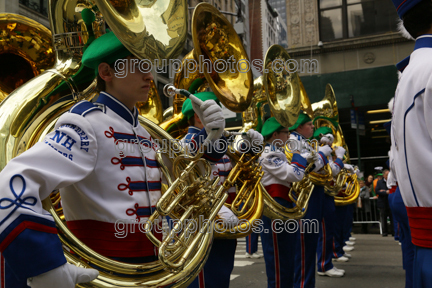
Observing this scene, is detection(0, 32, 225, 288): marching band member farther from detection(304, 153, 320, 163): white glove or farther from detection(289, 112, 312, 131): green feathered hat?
detection(289, 112, 312, 131): green feathered hat

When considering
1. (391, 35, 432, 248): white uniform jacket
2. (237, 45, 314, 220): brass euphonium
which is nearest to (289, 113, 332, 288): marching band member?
(237, 45, 314, 220): brass euphonium

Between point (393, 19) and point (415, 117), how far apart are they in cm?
1620

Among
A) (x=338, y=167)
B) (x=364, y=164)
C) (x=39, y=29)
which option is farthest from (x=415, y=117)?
(x=364, y=164)

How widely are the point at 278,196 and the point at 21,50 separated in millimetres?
2694

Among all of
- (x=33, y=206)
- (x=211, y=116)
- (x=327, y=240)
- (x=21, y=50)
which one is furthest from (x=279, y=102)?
(x=33, y=206)

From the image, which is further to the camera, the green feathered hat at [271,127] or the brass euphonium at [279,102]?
the green feathered hat at [271,127]

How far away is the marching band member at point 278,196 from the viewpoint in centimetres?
394

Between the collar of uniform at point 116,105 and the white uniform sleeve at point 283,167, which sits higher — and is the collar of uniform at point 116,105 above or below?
above

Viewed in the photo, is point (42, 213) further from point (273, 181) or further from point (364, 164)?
point (364, 164)

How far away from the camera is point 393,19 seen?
1614 centimetres

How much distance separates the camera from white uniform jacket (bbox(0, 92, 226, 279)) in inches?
50.3

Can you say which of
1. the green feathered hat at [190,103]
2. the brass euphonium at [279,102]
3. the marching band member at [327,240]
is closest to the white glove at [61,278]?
the green feathered hat at [190,103]

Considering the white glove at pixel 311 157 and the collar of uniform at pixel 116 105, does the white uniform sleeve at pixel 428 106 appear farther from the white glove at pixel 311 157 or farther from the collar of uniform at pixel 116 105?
the white glove at pixel 311 157

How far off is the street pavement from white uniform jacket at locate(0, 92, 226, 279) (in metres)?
3.49
